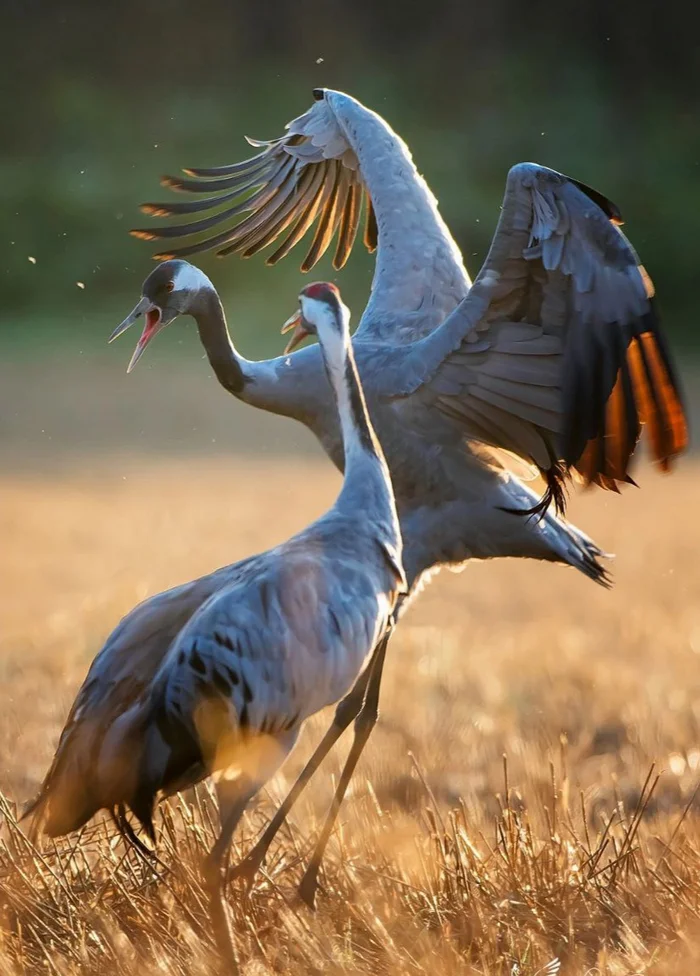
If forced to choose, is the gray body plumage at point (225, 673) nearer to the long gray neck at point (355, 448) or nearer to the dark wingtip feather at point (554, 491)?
the long gray neck at point (355, 448)

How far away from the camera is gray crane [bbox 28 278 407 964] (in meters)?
2.69

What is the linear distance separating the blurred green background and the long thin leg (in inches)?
527

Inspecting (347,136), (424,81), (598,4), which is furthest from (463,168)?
(347,136)

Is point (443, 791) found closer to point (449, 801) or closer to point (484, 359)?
point (449, 801)

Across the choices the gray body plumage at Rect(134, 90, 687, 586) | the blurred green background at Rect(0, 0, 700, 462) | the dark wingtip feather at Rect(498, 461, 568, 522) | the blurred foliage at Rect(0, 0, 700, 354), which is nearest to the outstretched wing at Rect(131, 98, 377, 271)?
the gray body plumage at Rect(134, 90, 687, 586)

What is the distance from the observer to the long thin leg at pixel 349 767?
9.86 ft

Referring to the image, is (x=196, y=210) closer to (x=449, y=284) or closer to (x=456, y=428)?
(x=449, y=284)

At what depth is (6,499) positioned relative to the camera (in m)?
11.5

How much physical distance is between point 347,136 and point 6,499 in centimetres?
762

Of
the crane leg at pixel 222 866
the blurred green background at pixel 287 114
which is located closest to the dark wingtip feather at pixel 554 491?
the crane leg at pixel 222 866

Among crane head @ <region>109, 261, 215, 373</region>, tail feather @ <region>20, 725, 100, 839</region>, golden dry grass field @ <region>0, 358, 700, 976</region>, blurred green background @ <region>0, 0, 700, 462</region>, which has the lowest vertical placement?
golden dry grass field @ <region>0, 358, 700, 976</region>

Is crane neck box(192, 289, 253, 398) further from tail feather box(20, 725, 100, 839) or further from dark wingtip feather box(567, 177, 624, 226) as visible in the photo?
tail feather box(20, 725, 100, 839)

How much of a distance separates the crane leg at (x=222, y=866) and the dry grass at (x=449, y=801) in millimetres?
45

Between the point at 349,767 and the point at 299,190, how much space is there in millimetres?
1741
